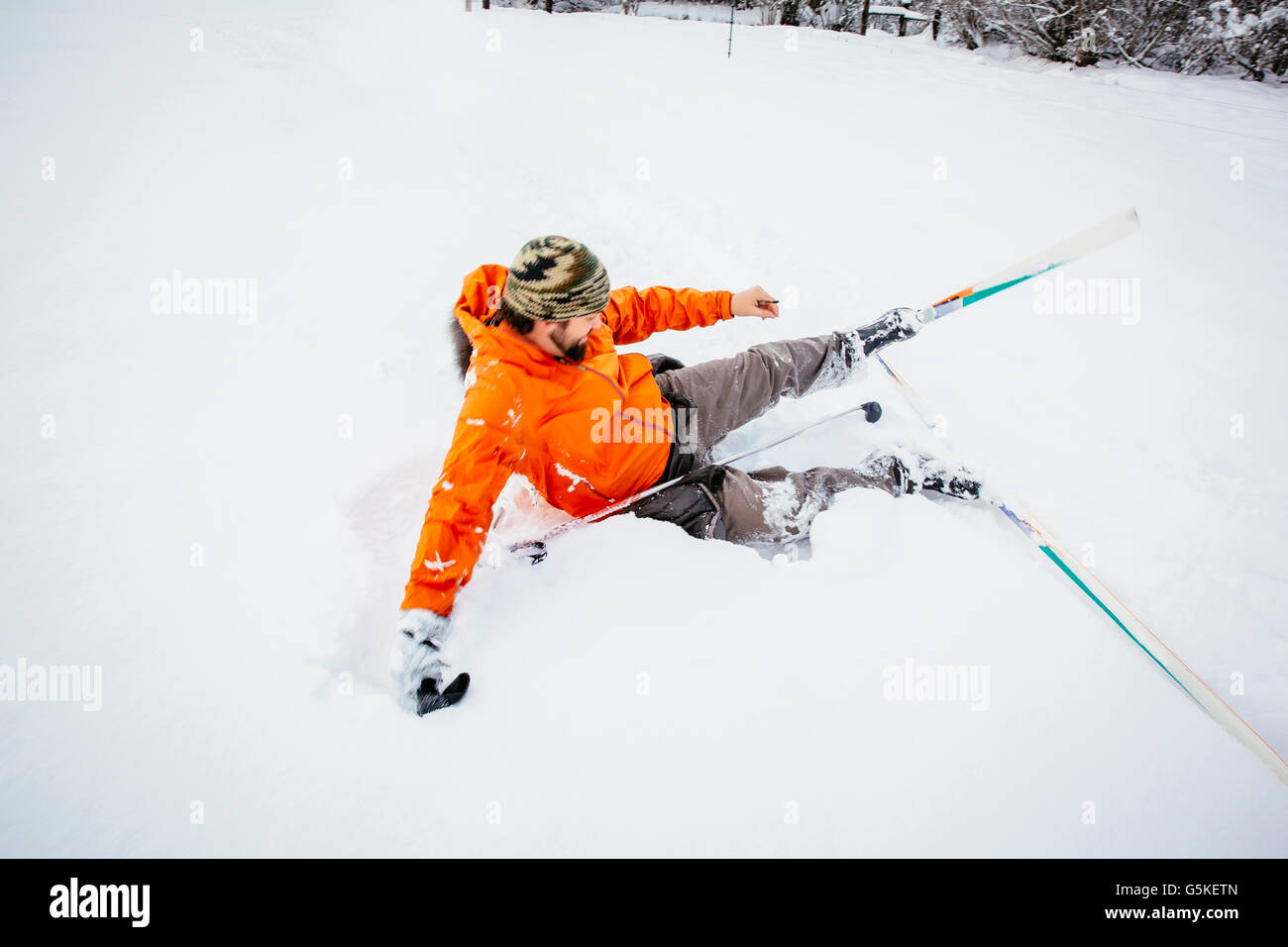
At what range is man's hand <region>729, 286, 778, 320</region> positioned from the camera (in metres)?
2.44

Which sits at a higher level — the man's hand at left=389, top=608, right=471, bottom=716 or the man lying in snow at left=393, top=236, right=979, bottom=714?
the man lying in snow at left=393, top=236, right=979, bottom=714

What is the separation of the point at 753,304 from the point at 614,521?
44.6 inches

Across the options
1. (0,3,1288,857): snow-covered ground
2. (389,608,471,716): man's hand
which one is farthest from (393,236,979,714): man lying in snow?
(0,3,1288,857): snow-covered ground

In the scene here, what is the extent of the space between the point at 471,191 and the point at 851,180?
2.78 m

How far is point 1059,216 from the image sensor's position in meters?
3.76

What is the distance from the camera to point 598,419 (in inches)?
75.2

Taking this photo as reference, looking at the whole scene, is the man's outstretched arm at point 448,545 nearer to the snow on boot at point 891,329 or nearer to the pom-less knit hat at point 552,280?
the pom-less knit hat at point 552,280

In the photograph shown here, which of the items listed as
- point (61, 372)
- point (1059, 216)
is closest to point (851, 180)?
point (1059, 216)

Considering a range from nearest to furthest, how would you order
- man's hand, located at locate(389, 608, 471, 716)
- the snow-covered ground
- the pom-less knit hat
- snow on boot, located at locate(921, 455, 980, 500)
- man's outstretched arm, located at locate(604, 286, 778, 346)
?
1. the snow-covered ground
2. man's hand, located at locate(389, 608, 471, 716)
3. the pom-less knit hat
4. snow on boot, located at locate(921, 455, 980, 500)
5. man's outstretched arm, located at locate(604, 286, 778, 346)

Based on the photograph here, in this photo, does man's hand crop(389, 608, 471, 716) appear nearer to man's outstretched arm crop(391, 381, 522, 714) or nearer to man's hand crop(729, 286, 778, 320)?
man's outstretched arm crop(391, 381, 522, 714)

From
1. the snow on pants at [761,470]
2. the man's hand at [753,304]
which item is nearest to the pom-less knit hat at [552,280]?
the snow on pants at [761,470]

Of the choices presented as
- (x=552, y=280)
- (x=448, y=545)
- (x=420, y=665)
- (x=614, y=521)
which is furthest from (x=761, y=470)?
(x=420, y=665)
